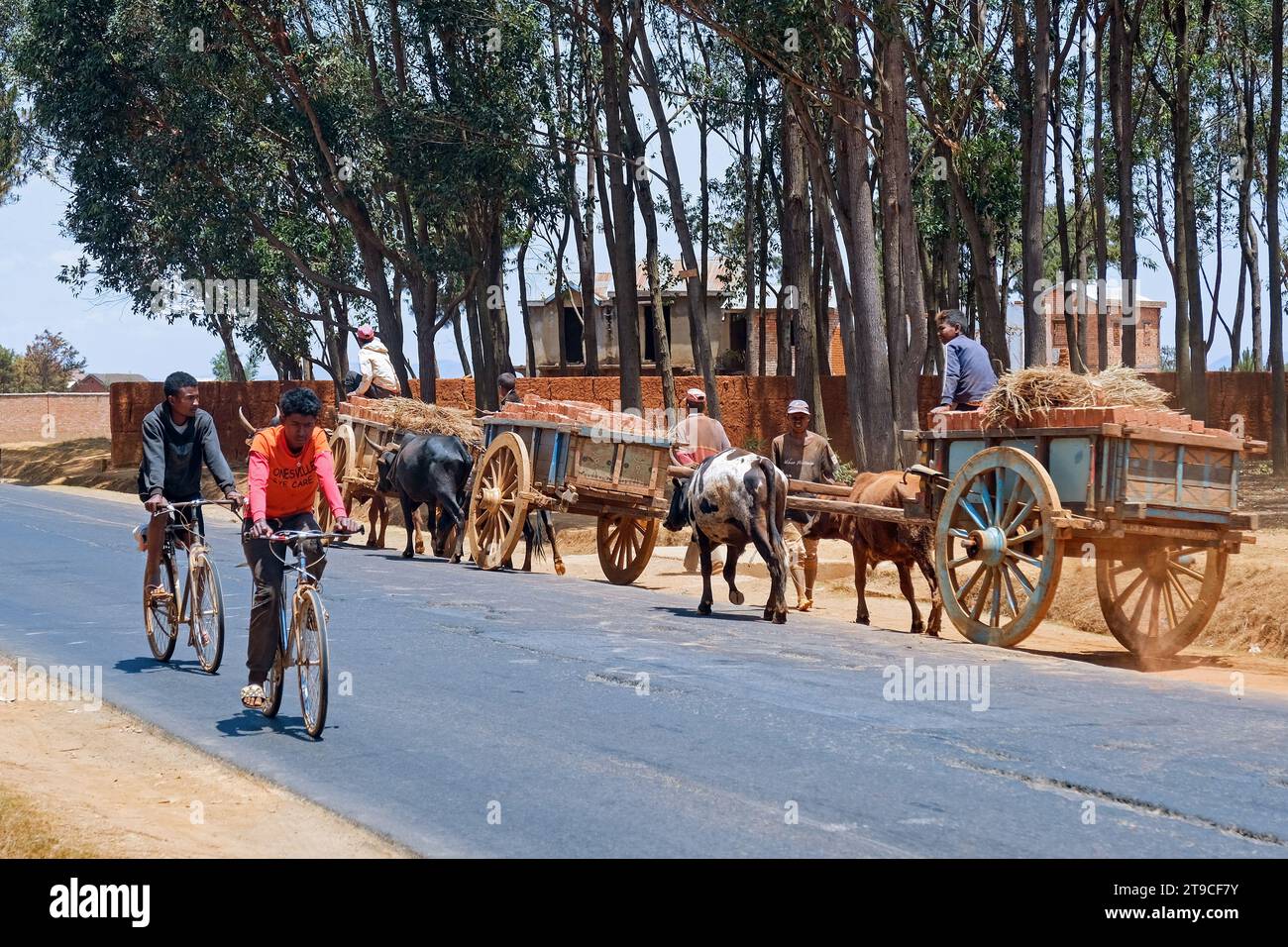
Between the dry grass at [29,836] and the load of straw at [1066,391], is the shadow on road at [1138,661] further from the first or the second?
the dry grass at [29,836]

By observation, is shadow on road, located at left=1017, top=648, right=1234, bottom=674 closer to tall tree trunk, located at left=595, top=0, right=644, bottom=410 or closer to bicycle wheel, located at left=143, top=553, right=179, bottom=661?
bicycle wheel, located at left=143, top=553, right=179, bottom=661

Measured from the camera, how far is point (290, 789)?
8.55 m

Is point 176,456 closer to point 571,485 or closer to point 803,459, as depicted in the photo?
point 571,485

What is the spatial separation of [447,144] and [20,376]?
87544 mm

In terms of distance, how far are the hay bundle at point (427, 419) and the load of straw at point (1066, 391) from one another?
36.1 ft

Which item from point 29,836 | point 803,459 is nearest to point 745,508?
point 803,459

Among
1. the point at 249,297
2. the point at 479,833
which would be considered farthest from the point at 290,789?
→ the point at 249,297

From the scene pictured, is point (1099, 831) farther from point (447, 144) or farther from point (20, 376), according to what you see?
point (20, 376)

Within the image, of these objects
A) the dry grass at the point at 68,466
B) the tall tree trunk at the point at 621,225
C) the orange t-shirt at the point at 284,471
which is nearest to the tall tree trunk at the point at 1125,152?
the tall tree trunk at the point at 621,225

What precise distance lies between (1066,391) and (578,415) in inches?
281

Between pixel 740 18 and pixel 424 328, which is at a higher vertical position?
pixel 740 18

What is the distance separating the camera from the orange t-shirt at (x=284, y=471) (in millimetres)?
10141

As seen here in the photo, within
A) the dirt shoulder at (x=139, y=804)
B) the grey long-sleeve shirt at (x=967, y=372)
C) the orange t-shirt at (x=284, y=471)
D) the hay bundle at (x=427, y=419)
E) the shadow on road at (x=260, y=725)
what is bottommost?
the dirt shoulder at (x=139, y=804)
